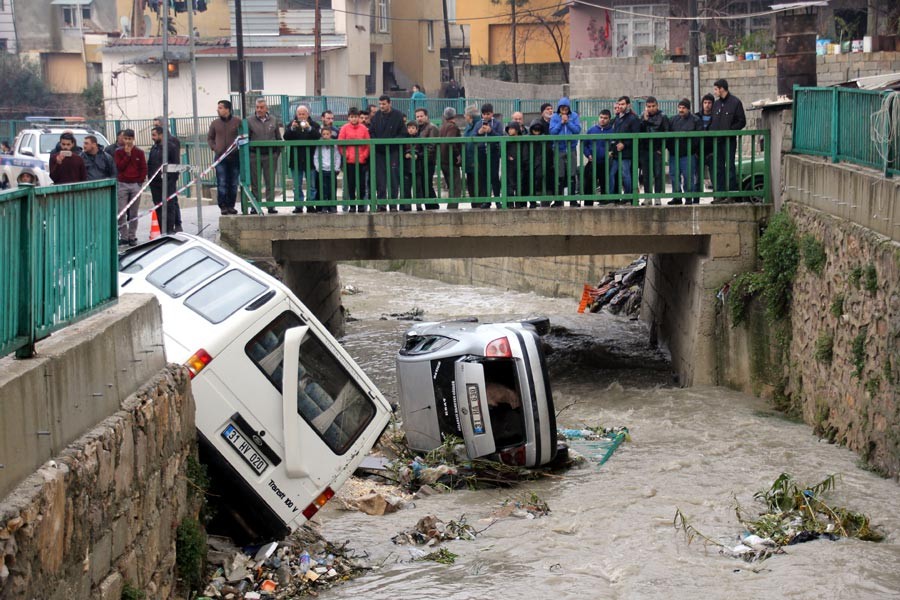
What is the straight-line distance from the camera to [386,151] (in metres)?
17.6

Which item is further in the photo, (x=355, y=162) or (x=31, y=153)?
(x=31, y=153)

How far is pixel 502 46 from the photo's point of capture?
54.2 metres

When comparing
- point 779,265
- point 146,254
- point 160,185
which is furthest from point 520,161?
point 146,254

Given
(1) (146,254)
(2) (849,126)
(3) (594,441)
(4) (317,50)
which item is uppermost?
(4) (317,50)

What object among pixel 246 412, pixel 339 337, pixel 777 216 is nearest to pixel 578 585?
pixel 246 412

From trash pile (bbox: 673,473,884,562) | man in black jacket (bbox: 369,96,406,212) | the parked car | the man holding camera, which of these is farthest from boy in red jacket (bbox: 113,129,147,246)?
trash pile (bbox: 673,473,884,562)

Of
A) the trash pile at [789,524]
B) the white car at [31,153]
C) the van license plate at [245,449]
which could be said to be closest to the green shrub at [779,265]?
the trash pile at [789,524]

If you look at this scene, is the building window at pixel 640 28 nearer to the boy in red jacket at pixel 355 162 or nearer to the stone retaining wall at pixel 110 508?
the boy in red jacket at pixel 355 162

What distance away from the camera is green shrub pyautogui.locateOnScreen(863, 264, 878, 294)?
12367mm

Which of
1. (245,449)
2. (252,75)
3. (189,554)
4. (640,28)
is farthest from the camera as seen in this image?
(252,75)

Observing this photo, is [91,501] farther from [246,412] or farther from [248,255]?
[248,255]

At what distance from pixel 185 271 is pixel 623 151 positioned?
28.5 ft

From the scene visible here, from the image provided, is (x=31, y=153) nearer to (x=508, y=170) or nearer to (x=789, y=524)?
(x=508, y=170)

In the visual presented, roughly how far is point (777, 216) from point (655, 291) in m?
6.26
